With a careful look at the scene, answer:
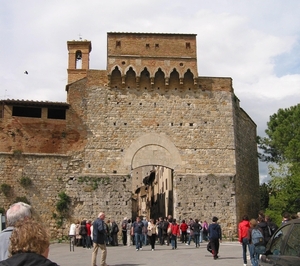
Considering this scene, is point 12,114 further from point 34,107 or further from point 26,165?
point 26,165

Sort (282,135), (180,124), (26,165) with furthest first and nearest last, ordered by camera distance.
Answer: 1. (282,135)
2. (180,124)
3. (26,165)

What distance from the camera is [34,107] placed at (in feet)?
78.1

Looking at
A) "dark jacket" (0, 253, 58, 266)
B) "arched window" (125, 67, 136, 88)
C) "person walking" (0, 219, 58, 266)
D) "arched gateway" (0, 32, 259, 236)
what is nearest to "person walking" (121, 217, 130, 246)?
"arched gateway" (0, 32, 259, 236)

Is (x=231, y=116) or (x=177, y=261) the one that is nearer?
(x=177, y=261)

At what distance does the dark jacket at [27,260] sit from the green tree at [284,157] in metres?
23.1

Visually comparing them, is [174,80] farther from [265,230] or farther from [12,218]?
[12,218]

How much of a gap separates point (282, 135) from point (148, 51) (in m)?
10.9

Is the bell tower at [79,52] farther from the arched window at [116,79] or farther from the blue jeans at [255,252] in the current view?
the blue jeans at [255,252]

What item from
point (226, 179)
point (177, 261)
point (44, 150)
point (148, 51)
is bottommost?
point (177, 261)

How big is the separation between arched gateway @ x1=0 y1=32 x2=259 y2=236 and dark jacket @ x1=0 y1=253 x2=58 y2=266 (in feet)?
67.0

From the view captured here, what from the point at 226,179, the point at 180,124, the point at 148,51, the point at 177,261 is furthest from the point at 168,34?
the point at 177,261

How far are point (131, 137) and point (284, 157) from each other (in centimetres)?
1184

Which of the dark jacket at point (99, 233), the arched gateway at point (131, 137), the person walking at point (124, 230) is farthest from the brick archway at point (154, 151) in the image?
the dark jacket at point (99, 233)

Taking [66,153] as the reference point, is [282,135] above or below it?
above
